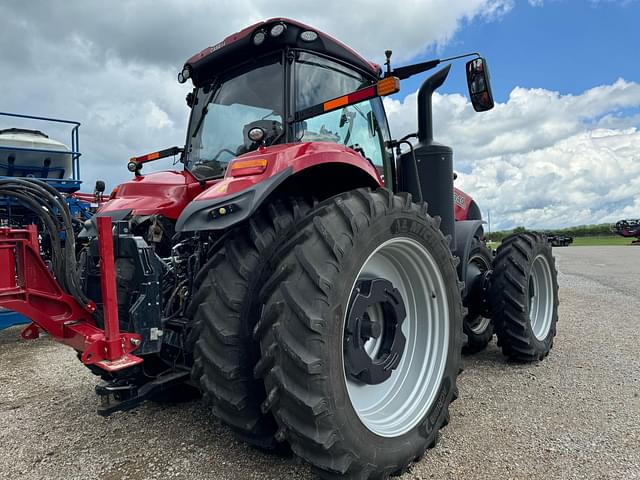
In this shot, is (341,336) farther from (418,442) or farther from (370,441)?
(418,442)

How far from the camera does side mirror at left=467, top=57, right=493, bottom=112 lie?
3213mm

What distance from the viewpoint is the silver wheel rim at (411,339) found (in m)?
2.47

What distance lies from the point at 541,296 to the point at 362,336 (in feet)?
9.53

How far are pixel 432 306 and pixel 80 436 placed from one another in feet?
7.33

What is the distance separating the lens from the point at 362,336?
2.32m

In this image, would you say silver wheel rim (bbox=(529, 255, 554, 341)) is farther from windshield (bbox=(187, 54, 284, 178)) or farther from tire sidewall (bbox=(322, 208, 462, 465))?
windshield (bbox=(187, 54, 284, 178))

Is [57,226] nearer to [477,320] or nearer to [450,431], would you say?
[450,431]

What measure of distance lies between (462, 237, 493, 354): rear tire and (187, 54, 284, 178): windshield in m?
2.41

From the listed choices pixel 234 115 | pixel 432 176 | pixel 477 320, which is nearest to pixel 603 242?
pixel 477 320

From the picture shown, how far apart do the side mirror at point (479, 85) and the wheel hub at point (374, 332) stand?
1620 millimetres

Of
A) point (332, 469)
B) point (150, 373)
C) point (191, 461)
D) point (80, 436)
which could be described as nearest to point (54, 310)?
point (150, 373)

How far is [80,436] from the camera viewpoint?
2.77 m

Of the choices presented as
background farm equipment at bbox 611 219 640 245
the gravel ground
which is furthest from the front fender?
background farm equipment at bbox 611 219 640 245

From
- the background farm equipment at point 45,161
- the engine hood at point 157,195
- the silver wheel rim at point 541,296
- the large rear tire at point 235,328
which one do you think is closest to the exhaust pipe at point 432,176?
the silver wheel rim at point 541,296
